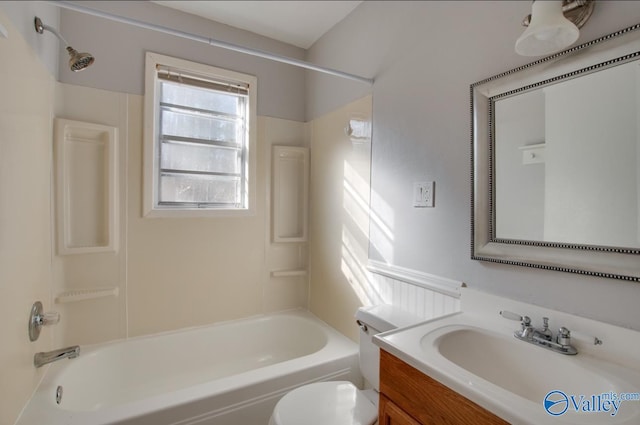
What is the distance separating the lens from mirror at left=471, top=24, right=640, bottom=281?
92 cm

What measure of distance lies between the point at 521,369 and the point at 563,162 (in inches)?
27.8

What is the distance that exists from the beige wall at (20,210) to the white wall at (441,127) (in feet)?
5.53

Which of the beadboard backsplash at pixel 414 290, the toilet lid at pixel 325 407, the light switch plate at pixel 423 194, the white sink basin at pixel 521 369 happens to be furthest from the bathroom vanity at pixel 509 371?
the light switch plate at pixel 423 194

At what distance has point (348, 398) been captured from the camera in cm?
142

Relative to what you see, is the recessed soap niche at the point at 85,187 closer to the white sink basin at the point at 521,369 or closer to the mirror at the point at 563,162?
the white sink basin at the point at 521,369

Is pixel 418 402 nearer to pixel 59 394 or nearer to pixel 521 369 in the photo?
pixel 521 369

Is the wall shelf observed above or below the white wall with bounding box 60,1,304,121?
below

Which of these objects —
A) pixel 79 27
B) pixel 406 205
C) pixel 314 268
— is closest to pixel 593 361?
pixel 406 205

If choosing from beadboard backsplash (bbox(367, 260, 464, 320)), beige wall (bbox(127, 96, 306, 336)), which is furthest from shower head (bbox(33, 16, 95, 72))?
beadboard backsplash (bbox(367, 260, 464, 320))

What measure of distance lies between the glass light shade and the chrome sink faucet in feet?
2.85

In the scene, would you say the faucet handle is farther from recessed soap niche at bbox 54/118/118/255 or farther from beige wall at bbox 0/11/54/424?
recessed soap niche at bbox 54/118/118/255

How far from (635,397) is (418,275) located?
866 mm

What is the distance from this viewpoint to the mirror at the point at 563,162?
3.03 feet

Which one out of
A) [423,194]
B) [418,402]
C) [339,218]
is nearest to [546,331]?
[418,402]
